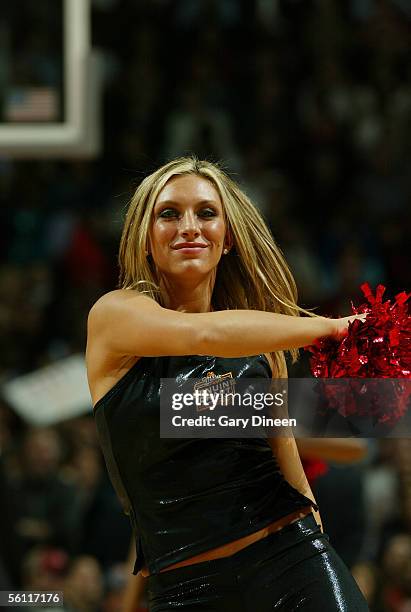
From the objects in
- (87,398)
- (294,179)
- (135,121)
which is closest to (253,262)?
(87,398)

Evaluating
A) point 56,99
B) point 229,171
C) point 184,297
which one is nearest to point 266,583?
point 184,297

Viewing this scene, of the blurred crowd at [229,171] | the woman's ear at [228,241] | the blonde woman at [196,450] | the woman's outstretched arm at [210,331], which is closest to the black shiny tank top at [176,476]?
the blonde woman at [196,450]

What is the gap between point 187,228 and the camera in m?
2.95

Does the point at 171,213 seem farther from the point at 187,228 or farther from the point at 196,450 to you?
the point at 196,450

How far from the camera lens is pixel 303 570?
9.15 ft

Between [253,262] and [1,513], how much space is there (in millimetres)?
2864

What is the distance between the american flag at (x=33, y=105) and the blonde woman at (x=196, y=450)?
3.10m

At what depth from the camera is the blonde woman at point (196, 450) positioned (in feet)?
8.91

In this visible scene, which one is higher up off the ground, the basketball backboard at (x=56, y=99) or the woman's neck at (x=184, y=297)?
the basketball backboard at (x=56, y=99)

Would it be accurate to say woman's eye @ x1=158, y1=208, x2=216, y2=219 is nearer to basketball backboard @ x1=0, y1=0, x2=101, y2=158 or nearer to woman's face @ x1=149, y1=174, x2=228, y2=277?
woman's face @ x1=149, y1=174, x2=228, y2=277

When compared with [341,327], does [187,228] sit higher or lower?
higher

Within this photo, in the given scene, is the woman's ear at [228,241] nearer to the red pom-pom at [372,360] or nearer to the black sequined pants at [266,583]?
the red pom-pom at [372,360]

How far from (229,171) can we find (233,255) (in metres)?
4.88

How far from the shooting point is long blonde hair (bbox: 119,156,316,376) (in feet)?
9.94
